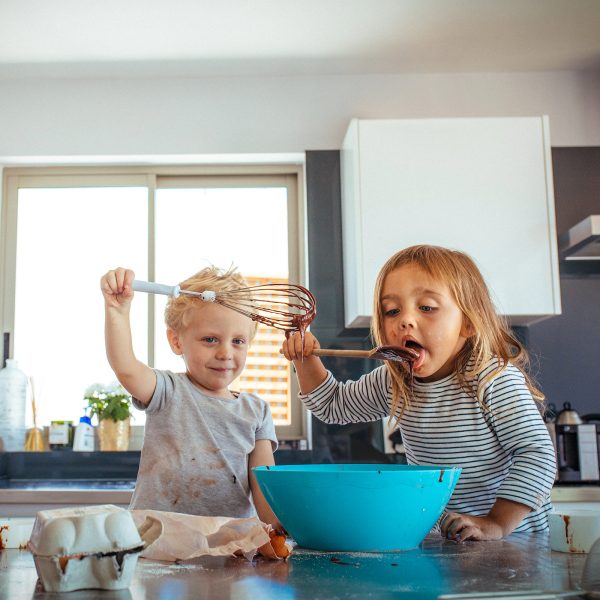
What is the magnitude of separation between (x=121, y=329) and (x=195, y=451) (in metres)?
0.29

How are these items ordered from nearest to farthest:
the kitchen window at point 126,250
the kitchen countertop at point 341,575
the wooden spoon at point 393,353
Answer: the kitchen countertop at point 341,575
the wooden spoon at point 393,353
the kitchen window at point 126,250

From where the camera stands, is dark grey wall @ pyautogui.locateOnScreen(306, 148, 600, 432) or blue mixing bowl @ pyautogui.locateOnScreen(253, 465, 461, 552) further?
dark grey wall @ pyautogui.locateOnScreen(306, 148, 600, 432)

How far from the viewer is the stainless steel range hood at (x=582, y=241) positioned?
2.46m

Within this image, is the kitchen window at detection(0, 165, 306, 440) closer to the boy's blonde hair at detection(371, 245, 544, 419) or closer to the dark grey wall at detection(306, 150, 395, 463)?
the dark grey wall at detection(306, 150, 395, 463)

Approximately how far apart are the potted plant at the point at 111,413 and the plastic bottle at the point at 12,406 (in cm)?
25

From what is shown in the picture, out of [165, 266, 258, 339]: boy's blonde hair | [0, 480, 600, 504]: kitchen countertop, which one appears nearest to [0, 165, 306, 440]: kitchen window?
[0, 480, 600, 504]: kitchen countertop

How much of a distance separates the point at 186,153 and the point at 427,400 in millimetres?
1917

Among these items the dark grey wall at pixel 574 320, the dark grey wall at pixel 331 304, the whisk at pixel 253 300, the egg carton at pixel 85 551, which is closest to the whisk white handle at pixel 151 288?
the whisk at pixel 253 300

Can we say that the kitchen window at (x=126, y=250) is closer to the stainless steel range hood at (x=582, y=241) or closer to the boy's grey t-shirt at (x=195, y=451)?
the stainless steel range hood at (x=582, y=241)

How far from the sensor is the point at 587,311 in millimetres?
2869

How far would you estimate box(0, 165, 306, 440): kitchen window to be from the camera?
9.73ft

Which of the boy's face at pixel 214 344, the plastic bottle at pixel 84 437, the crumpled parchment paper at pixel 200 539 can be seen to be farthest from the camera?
the plastic bottle at pixel 84 437

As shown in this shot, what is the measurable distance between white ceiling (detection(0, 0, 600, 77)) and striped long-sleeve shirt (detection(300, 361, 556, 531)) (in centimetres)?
158

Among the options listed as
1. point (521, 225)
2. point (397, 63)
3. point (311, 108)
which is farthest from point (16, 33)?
point (521, 225)
